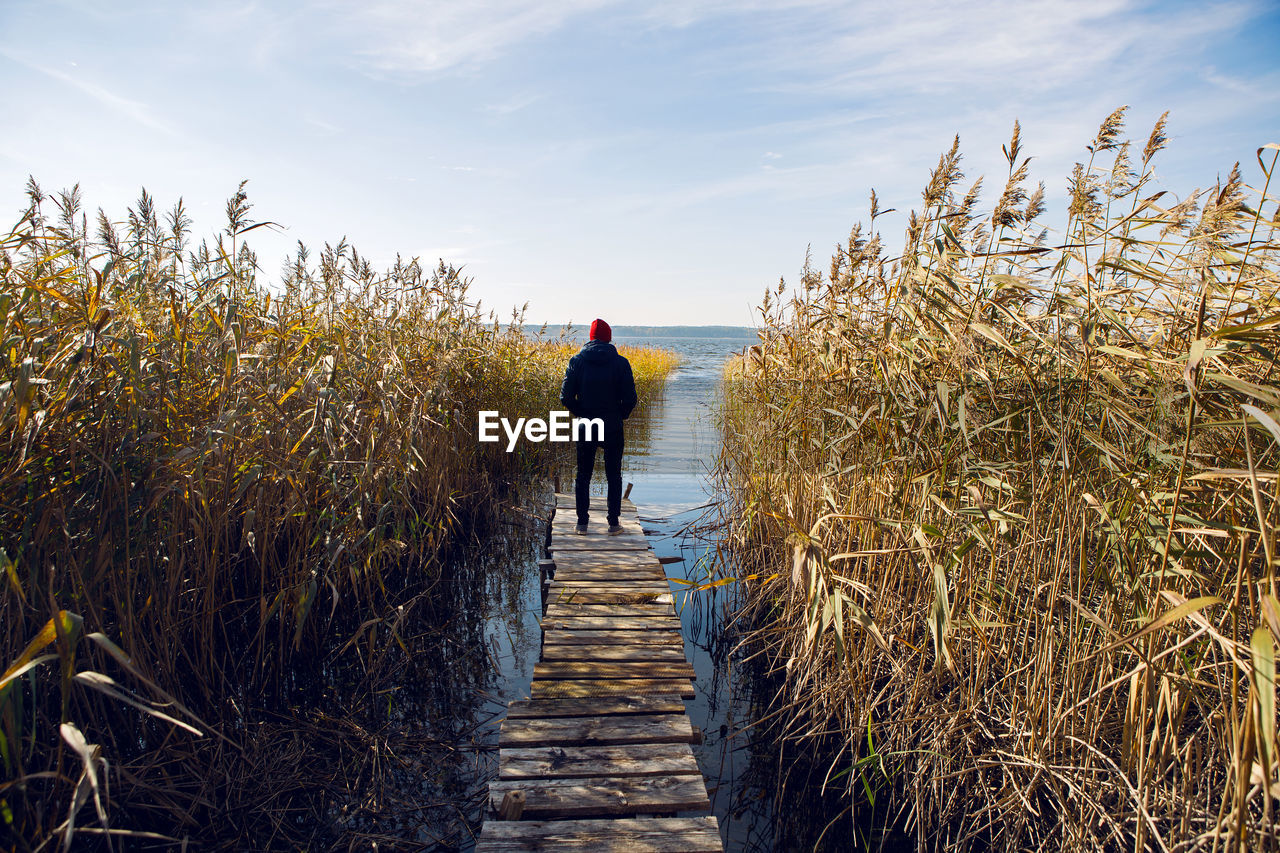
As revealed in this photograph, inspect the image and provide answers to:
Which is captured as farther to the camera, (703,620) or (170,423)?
(703,620)

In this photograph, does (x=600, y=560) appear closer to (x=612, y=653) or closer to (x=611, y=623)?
(x=611, y=623)

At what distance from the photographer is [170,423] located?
2910mm

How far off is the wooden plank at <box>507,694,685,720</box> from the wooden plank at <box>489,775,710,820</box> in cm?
50

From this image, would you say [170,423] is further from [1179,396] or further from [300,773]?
[1179,396]

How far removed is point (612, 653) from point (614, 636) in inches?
9.4

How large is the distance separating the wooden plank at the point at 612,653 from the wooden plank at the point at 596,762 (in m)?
0.85

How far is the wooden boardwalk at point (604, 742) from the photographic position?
2490 mm

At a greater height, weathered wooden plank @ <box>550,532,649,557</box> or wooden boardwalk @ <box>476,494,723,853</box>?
weathered wooden plank @ <box>550,532,649,557</box>

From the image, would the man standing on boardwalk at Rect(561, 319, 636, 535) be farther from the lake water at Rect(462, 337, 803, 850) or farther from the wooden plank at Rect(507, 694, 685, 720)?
the wooden plank at Rect(507, 694, 685, 720)

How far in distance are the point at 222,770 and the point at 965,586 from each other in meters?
3.17

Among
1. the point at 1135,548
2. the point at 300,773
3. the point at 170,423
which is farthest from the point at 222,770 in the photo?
the point at 1135,548

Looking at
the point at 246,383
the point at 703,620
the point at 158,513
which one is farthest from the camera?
the point at 703,620

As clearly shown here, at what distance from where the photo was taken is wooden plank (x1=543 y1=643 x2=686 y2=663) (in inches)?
152

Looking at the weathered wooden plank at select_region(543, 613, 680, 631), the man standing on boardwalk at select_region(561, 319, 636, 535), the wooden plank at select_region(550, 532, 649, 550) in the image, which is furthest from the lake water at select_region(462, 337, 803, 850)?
the man standing on boardwalk at select_region(561, 319, 636, 535)
